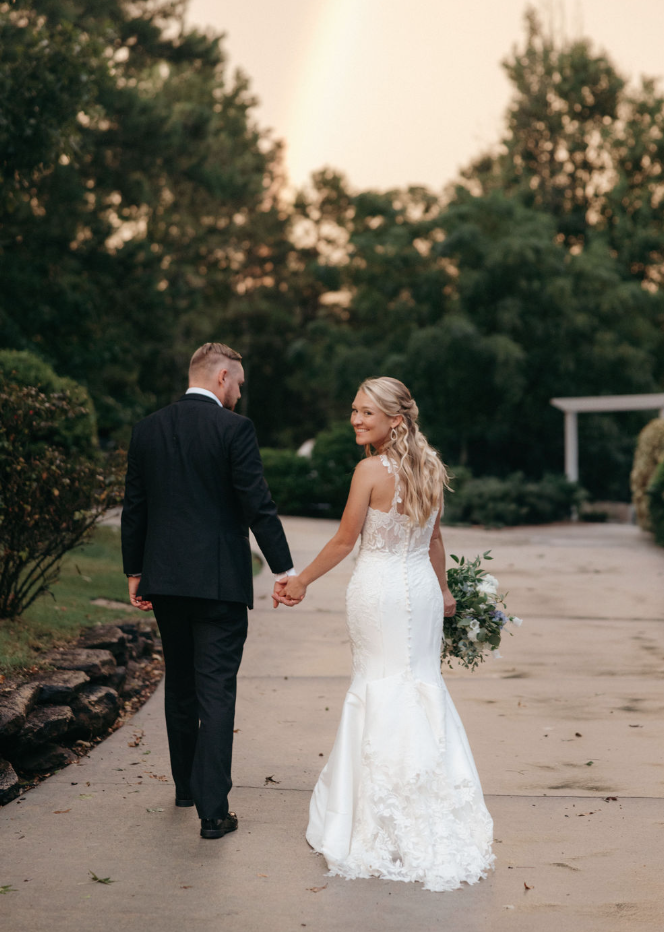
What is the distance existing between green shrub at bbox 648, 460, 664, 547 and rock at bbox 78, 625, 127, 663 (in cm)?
1064

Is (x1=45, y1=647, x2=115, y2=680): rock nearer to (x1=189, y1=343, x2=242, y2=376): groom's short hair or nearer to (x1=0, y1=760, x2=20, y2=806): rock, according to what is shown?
(x1=0, y1=760, x2=20, y2=806): rock

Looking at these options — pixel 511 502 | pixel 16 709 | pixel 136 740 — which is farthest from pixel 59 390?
pixel 511 502

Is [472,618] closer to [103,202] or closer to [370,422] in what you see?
[370,422]

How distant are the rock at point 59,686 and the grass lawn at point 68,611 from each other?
0.79 feet

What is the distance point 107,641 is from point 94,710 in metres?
1.11

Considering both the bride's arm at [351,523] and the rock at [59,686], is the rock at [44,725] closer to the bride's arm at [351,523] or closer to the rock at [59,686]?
the rock at [59,686]

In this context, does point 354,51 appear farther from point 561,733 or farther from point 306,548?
point 561,733

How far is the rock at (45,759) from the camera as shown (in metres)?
5.02

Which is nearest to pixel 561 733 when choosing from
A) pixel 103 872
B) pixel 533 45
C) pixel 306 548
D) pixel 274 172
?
pixel 103 872

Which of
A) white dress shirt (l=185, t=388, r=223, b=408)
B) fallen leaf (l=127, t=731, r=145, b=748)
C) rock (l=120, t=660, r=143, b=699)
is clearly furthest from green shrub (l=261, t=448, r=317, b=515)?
white dress shirt (l=185, t=388, r=223, b=408)

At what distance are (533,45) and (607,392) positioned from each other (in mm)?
17661

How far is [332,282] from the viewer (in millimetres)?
34688

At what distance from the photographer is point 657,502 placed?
→ 16375mm

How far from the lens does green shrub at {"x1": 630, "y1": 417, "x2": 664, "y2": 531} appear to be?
17.5 meters
